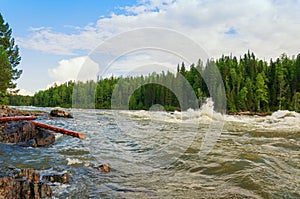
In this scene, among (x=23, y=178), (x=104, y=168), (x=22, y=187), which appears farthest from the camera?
(x=104, y=168)

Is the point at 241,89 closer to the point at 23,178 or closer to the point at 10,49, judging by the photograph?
the point at 10,49

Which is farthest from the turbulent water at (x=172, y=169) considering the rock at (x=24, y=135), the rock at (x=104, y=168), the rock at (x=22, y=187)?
the rock at (x=24, y=135)

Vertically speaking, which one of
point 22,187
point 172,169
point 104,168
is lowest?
point 172,169

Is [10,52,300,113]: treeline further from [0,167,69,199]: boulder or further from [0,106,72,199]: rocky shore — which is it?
[0,167,69,199]: boulder

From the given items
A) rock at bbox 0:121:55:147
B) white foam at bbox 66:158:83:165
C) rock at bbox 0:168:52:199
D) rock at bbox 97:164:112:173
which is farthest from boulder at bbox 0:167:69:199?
rock at bbox 0:121:55:147

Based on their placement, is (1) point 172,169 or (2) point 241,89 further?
(2) point 241,89

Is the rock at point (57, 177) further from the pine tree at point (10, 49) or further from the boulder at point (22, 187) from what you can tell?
the pine tree at point (10, 49)

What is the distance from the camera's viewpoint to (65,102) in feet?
343

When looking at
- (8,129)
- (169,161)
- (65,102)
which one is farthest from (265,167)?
(65,102)

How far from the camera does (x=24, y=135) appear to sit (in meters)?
8.73

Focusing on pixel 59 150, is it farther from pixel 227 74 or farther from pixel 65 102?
pixel 65 102

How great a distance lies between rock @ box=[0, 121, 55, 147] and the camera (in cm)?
832

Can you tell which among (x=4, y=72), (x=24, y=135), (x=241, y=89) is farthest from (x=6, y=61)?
(x=241, y=89)

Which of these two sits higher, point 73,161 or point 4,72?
point 4,72
